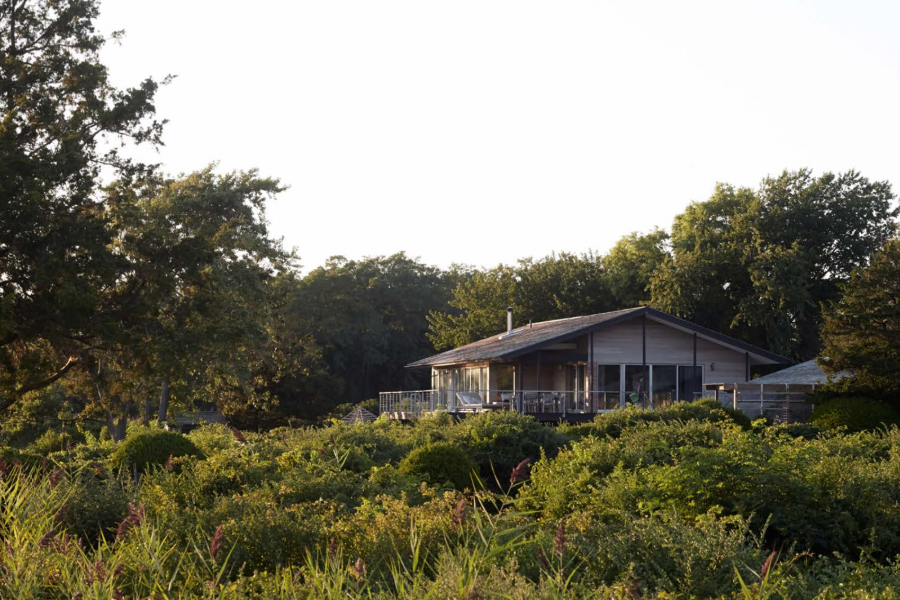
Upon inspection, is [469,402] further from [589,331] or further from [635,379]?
[635,379]

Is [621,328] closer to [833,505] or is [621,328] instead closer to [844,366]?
[844,366]

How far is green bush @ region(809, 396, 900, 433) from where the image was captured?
26281mm

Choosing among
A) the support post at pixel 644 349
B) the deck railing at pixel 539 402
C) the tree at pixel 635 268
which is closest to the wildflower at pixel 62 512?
the deck railing at pixel 539 402

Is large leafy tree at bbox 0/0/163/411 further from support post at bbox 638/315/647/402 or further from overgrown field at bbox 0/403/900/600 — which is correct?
support post at bbox 638/315/647/402

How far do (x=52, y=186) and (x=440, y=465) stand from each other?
13965 millimetres

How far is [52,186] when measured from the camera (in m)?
22.9

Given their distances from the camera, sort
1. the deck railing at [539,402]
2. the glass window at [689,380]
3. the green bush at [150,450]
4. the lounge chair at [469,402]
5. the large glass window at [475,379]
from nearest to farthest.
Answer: the green bush at [150,450] < the deck railing at [539,402] < the lounge chair at [469,402] < the glass window at [689,380] < the large glass window at [475,379]

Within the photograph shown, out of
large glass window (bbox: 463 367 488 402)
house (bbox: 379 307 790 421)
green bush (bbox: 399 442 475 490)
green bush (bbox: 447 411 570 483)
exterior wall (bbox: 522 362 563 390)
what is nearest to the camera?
green bush (bbox: 399 442 475 490)

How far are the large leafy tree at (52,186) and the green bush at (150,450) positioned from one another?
6.04 m

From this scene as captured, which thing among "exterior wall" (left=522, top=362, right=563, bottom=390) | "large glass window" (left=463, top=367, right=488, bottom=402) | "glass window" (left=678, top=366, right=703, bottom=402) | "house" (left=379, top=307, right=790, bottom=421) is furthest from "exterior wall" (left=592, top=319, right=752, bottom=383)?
"large glass window" (left=463, top=367, right=488, bottom=402)

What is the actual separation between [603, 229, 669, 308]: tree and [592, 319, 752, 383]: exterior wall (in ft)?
51.9

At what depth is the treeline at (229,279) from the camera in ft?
74.6

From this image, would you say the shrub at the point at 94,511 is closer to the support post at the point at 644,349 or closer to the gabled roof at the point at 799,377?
the support post at the point at 644,349

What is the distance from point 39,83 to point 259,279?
10909 millimetres
